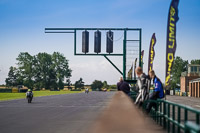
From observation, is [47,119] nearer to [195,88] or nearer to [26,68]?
[195,88]

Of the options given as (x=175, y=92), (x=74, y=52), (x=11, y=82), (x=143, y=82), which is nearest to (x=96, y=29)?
(x=74, y=52)

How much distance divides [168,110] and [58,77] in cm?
12367

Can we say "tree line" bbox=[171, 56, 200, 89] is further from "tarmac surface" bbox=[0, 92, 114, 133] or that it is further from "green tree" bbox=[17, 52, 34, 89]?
"tarmac surface" bbox=[0, 92, 114, 133]

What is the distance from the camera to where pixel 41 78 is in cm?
13612

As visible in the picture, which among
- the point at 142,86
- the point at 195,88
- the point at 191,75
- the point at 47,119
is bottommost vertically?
the point at 47,119

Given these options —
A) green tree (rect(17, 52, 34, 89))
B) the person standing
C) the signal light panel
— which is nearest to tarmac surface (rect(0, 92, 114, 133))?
the person standing

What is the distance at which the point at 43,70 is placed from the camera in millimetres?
136125

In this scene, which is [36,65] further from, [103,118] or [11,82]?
[103,118]

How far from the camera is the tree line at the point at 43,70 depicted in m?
128

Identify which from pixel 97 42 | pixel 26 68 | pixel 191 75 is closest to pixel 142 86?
pixel 97 42

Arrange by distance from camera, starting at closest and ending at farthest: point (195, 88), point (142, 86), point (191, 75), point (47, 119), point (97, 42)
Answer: point (142, 86) → point (47, 119) → point (97, 42) → point (195, 88) → point (191, 75)

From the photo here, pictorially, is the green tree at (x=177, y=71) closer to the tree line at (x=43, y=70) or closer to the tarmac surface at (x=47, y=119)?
the tree line at (x=43, y=70)

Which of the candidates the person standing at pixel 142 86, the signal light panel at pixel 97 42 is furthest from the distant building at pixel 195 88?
the person standing at pixel 142 86

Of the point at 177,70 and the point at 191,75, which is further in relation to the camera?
the point at 177,70
